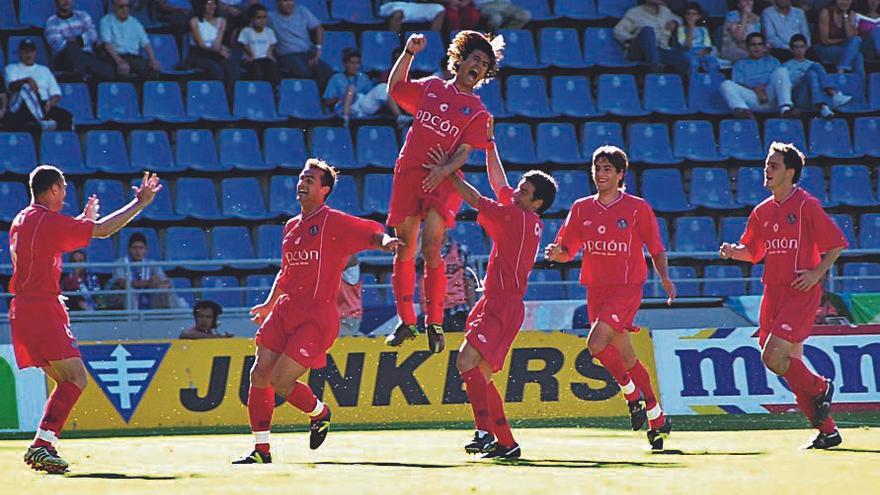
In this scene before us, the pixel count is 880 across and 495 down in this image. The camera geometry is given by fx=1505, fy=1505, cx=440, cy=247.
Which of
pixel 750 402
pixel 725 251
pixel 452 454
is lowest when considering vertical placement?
pixel 750 402

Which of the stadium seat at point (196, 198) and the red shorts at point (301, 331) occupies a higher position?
the stadium seat at point (196, 198)

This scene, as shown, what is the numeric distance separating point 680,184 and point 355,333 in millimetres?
5892

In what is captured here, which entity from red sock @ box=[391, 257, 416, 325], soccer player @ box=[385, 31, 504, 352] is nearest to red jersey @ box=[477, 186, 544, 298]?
soccer player @ box=[385, 31, 504, 352]

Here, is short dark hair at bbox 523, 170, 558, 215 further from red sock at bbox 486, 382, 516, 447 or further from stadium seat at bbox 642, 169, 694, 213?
stadium seat at bbox 642, 169, 694, 213

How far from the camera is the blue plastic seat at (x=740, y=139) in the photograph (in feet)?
69.6

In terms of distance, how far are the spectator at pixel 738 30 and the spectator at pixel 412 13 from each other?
425 cm

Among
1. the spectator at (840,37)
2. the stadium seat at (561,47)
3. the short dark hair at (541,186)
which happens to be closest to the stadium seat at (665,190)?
the stadium seat at (561,47)

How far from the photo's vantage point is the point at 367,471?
9.12 m

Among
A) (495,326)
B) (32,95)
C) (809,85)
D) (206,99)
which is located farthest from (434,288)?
(809,85)

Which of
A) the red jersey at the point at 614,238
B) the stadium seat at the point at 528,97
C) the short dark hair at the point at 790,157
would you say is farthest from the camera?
the stadium seat at the point at 528,97

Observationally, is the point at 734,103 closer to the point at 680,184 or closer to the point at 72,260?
the point at 680,184

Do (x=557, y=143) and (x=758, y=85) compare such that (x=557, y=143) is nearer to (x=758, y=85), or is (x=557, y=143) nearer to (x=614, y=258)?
(x=758, y=85)

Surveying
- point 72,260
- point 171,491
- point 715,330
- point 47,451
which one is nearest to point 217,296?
point 72,260

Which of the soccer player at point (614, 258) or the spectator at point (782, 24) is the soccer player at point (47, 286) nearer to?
the soccer player at point (614, 258)
